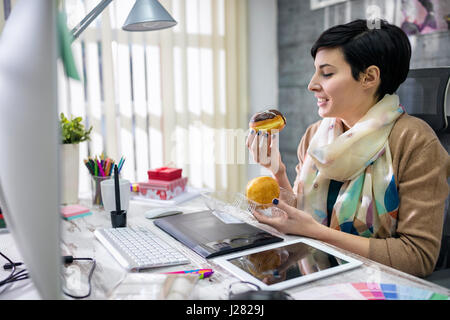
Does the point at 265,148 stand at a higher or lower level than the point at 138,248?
higher

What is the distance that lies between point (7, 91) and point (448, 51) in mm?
2031

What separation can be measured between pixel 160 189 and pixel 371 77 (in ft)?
2.69

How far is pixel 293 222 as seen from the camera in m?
1.03

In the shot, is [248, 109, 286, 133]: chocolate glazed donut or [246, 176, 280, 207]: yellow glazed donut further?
[248, 109, 286, 133]: chocolate glazed donut

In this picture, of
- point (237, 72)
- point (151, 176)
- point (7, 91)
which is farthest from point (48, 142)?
point (237, 72)

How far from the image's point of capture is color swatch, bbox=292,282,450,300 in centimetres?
68

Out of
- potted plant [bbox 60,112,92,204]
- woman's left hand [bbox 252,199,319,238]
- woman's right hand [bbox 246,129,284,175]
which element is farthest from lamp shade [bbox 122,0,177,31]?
woman's left hand [bbox 252,199,319,238]

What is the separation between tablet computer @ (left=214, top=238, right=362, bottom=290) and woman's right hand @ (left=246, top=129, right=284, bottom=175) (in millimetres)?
420

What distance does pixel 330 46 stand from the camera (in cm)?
118

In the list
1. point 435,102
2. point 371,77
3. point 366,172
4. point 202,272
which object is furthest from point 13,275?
point 435,102

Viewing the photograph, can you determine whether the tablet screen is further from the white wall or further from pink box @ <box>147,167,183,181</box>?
the white wall

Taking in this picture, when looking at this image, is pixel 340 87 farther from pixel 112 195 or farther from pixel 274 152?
pixel 112 195

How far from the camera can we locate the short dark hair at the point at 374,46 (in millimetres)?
1126
